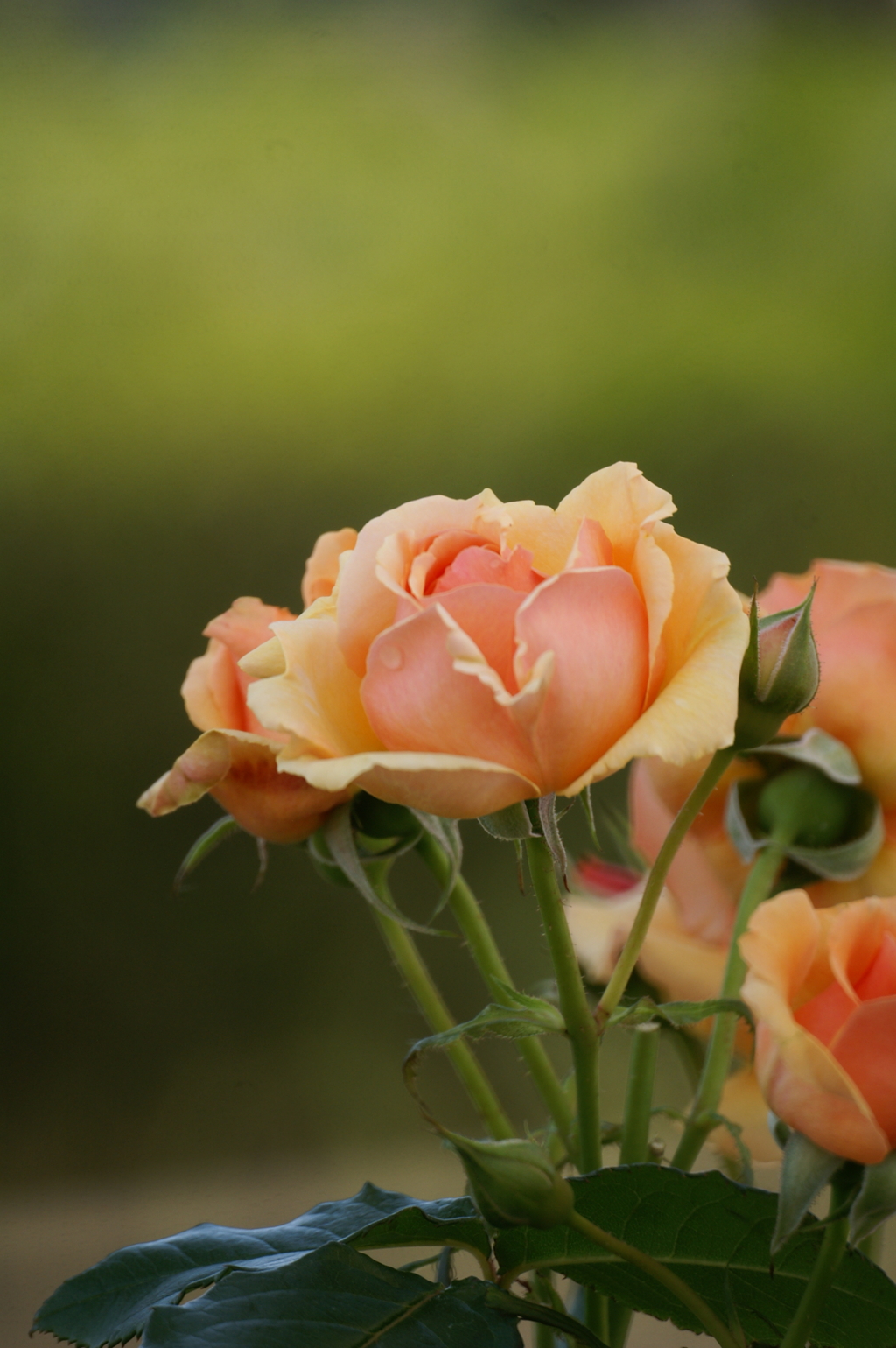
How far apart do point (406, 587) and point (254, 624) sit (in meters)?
0.07

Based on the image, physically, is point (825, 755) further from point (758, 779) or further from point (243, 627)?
point (243, 627)

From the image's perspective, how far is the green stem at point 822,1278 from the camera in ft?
0.60

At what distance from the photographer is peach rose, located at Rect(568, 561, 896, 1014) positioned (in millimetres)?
275

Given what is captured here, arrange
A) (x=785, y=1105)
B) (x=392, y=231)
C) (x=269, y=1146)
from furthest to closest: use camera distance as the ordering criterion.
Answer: (x=392, y=231) < (x=269, y=1146) < (x=785, y=1105)

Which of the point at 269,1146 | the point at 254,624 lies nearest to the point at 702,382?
the point at 269,1146

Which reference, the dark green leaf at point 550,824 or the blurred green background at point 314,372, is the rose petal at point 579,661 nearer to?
the dark green leaf at point 550,824

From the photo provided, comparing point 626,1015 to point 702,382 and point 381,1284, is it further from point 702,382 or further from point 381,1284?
point 702,382

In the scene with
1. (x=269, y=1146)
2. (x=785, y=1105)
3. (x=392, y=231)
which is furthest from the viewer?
(x=392, y=231)

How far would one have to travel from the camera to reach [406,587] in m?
0.19

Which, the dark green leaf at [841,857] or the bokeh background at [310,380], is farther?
the bokeh background at [310,380]

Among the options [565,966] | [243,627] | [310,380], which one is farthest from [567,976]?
[310,380]

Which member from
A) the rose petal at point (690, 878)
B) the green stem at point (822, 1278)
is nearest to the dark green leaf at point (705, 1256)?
the green stem at point (822, 1278)

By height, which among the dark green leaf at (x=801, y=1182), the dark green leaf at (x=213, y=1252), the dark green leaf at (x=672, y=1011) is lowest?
the dark green leaf at (x=213, y=1252)

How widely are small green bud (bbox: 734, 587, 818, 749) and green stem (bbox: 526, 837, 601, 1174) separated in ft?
0.13
